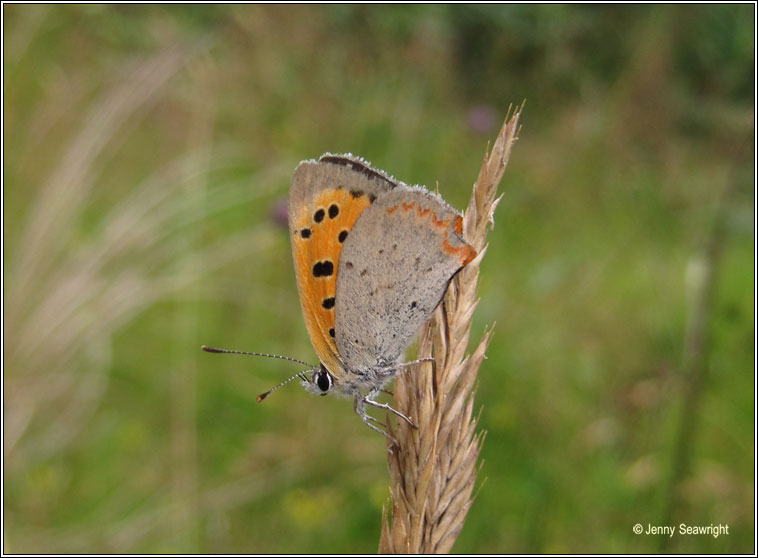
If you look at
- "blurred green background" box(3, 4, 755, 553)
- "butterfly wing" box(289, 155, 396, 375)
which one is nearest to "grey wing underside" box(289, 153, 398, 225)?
"butterfly wing" box(289, 155, 396, 375)

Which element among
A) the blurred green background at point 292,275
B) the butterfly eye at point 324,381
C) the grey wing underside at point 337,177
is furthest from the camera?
the blurred green background at point 292,275

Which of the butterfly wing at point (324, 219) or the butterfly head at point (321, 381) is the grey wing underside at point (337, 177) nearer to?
the butterfly wing at point (324, 219)

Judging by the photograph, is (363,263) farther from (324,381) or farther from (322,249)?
(324,381)

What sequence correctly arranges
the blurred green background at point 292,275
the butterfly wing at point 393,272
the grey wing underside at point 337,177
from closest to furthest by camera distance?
the butterfly wing at point 393,272, the grey wing underside at point 337,177, the blurred green background at point 292,275

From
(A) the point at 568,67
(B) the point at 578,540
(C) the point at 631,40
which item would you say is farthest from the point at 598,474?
(C) the point at 631,40

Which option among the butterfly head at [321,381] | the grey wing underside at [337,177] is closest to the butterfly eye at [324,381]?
the butterfly head at [321,381]

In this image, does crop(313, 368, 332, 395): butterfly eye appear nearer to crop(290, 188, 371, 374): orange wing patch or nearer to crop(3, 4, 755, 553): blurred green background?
crop(290, 188, 371, 374): orange wing patch

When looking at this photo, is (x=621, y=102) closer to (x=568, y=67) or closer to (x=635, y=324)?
(x=568, y=67)
